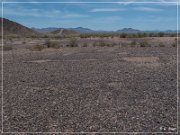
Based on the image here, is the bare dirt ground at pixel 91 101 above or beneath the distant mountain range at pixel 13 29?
beneath

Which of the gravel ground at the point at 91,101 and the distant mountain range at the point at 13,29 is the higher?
the distant mountain range at the point at 13,29

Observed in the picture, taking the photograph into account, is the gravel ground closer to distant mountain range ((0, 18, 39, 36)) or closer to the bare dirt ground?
the bare dirt ground

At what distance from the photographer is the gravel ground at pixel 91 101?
8.61 m

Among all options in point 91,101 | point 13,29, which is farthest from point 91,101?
point 13,29

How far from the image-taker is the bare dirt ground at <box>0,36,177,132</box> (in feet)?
28.2

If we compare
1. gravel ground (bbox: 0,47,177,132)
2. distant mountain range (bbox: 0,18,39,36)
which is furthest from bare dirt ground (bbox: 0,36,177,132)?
distant mountain range (bbox: 0,18,39,36)

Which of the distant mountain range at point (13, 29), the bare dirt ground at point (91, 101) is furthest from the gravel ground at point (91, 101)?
the distant mountain range at point (13, 29)

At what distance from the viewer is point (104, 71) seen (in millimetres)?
18094

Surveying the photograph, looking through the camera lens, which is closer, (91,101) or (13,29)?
(91,101)

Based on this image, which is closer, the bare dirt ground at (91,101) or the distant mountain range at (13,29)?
the bare dirt ground at (91,101)

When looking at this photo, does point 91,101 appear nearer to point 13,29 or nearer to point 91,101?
point 91,101

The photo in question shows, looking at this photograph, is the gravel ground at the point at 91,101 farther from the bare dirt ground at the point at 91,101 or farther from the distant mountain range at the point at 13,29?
the distant mountain range at the point at 13,29

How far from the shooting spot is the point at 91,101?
11180mm

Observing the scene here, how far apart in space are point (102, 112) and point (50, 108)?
4.52 feet
